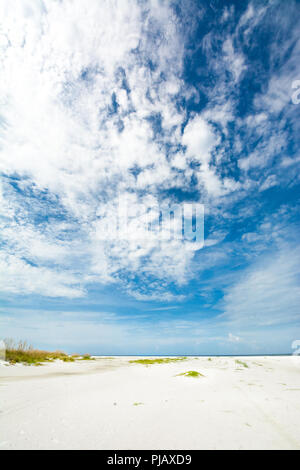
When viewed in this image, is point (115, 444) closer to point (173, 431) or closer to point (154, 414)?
point (173, 431)

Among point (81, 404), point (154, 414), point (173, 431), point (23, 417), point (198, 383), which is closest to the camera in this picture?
point (173, 431)

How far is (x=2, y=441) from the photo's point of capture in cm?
351
